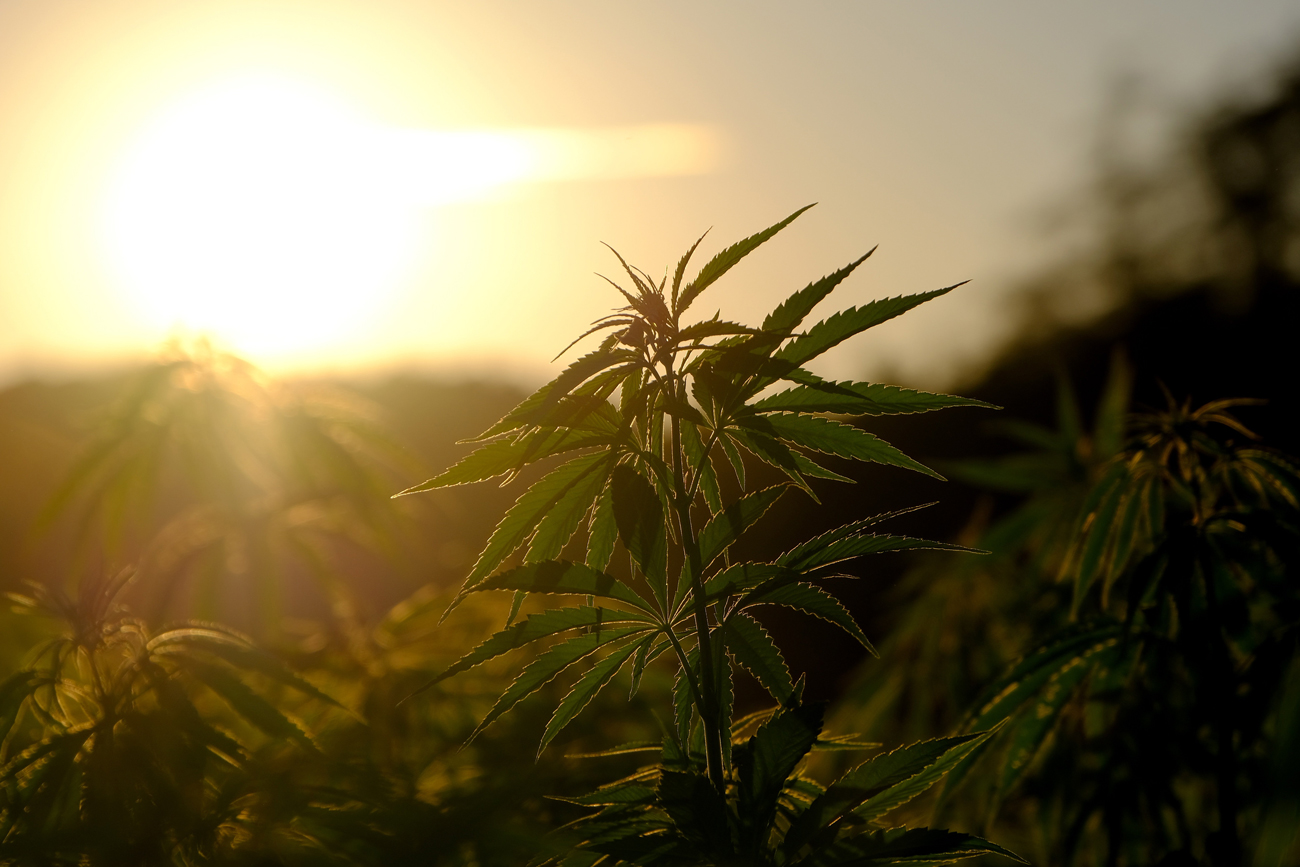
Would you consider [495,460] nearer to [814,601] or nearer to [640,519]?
[640,519]

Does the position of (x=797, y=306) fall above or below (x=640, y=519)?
above

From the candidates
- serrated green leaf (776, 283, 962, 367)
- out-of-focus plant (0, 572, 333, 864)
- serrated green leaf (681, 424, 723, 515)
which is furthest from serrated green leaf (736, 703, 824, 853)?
out-of-focus plant (0, 572, 333, 864)

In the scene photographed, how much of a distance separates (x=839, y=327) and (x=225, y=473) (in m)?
1.64

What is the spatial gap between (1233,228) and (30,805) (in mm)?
13910

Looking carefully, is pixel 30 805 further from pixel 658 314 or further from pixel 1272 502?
pixel 1272 502

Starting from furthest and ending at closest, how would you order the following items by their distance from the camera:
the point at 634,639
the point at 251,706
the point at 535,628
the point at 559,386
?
the point at 251,706 < the point at 634,639 < the point at 535,628 < the point at 559,386

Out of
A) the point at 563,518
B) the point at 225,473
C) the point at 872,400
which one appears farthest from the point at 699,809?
the point at 225,473

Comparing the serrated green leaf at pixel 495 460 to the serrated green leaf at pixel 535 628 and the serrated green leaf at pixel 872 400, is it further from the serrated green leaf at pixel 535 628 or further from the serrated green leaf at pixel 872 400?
the serrated green leaf at pixel 872 400

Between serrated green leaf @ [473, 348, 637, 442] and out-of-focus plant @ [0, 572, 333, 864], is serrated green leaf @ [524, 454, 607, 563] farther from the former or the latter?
out-of-focus plant @ [0, 572, 333, 864]

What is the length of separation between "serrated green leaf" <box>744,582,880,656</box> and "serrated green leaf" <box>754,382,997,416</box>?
181 mm

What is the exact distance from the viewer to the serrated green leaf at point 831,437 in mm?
833

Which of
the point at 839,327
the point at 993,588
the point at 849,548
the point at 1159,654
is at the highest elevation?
the point at 839,327

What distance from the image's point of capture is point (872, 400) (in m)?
0.82

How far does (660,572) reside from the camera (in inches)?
34.9
